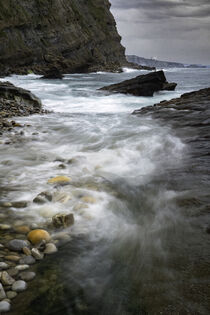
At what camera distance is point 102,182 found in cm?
412

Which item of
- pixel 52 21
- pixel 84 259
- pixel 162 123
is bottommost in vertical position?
pixel 84 259

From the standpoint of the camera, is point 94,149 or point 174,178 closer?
point 174,178

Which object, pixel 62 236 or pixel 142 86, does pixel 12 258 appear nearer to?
pixel 62 236

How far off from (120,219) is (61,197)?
2.66 feet

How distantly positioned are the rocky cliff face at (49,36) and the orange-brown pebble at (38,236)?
35.7 metres

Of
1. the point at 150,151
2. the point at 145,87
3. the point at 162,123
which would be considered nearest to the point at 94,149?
the point at 150,151

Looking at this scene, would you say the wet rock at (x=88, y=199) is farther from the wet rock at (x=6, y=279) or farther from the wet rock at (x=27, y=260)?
the wet rock at (x=6, y=279)

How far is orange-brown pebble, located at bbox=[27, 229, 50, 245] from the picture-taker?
2.56 m

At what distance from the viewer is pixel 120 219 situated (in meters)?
3.16

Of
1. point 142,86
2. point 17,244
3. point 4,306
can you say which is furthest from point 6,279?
point 142,86

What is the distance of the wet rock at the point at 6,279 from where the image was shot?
6.46 feet

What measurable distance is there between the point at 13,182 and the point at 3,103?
22.6 ft

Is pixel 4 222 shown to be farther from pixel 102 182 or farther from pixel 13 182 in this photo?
pixel 102 182

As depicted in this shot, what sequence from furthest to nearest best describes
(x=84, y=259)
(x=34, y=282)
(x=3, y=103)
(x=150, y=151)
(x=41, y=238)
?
(x=3, y=103)
(x=150, y=151)
(x=41, y=238)
(x=84, y=259)
(x=34, y=282)
